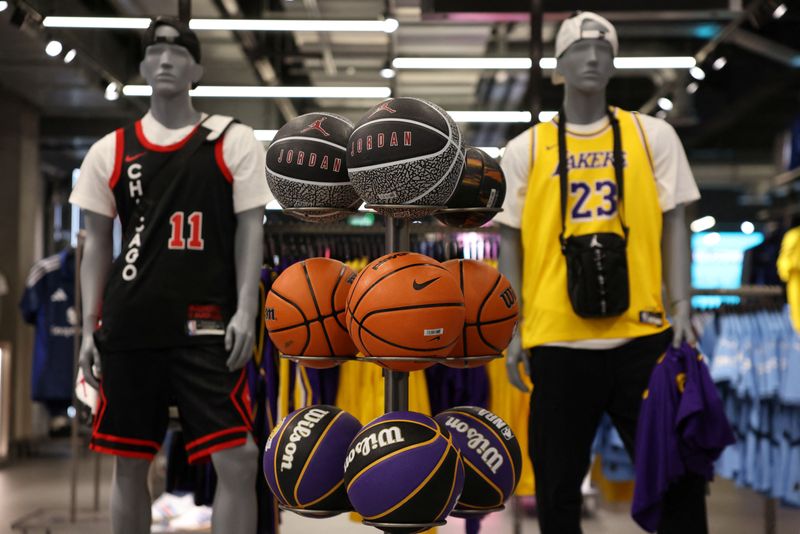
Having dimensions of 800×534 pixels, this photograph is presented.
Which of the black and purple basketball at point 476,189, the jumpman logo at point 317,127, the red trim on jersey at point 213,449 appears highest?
the jumpman logo at point 317,127

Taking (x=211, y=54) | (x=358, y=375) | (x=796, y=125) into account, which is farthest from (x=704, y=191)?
(x=358, y=375)

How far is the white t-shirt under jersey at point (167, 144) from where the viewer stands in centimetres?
312

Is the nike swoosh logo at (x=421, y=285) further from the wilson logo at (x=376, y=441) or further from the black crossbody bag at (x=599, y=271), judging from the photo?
the black crossbody bag at (x=599, y=271)

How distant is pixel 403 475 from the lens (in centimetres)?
199

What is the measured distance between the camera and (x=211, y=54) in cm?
884

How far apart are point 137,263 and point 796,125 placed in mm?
5781

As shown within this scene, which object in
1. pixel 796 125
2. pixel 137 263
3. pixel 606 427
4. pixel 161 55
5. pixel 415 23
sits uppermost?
pixel 415 23

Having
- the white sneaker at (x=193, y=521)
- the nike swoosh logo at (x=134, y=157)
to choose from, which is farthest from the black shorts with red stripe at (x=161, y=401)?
the white sneaker at (x=193, y=521)

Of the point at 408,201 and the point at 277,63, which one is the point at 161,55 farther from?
the point at 277,63

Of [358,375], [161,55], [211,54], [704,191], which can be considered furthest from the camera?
[704,191]

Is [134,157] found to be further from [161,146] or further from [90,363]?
[90,363]

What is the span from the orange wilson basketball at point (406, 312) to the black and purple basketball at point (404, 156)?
15 centimetres

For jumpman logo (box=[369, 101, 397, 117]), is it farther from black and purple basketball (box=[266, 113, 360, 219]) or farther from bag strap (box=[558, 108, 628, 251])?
bag strap (box=[558, 108, 628, 251])

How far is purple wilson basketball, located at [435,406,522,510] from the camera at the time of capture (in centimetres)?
221
